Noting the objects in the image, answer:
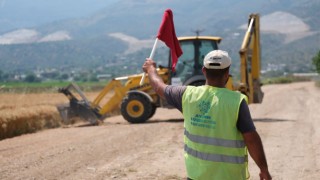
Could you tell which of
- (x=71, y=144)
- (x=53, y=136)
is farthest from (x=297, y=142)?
(x=53, y=136)

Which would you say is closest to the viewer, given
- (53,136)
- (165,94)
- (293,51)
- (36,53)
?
(165,94)

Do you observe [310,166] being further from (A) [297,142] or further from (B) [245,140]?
(B) [245,140]

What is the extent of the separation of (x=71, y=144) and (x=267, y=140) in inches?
174

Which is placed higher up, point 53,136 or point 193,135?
point 193,135

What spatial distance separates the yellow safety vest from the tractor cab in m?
14.4

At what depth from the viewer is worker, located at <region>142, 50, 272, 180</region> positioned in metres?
4.70

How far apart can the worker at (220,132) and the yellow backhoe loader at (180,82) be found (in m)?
13.8

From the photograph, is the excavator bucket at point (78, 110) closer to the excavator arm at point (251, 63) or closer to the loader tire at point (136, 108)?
the loader tire at point (136, 108)

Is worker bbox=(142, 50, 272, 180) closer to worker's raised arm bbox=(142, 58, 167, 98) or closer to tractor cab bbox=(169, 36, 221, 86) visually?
worker's raised arm bbox=(142, 58, 167, 98)

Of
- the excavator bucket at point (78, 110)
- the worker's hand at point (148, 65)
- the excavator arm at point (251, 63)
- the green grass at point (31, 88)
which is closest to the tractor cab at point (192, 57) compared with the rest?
the excavator arm at point (251, 63)

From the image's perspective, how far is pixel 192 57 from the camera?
1944 centimetres

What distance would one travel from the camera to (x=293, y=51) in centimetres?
19212

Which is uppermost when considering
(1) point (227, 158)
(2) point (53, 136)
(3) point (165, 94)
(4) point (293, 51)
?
(3) point (165, 94)

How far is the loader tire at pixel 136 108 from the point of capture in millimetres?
19578
